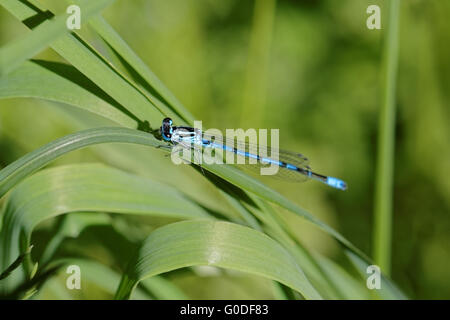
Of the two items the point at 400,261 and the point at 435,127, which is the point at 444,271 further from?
the point at 435,127

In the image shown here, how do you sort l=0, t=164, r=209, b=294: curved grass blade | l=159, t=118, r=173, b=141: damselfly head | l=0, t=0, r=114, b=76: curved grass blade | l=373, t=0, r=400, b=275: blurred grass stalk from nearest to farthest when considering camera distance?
1. l=0, t=0, r=114, b=76: curved grass blade
2. l=0, t=164, r=209, b=294: curved grass blade
3. l=159, t=118, r=173, b=141: damselfly head
4. l=373, t=0, r=400, b=275: blurred grass stalk

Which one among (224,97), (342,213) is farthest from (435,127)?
(224,97)

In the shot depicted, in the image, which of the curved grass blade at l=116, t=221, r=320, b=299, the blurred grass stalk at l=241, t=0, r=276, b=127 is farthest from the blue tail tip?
the curved grass blade at l=116, t=221, r=320, b=299

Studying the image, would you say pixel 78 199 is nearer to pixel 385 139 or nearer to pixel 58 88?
pixel 58 88

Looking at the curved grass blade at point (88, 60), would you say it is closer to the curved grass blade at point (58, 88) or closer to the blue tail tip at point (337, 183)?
the curved grass blade at point (58, 88)

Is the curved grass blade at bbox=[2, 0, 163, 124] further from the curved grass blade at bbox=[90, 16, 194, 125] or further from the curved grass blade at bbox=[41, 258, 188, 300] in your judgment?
the curved grass blade at bbox=[41, 258, 188, 300]

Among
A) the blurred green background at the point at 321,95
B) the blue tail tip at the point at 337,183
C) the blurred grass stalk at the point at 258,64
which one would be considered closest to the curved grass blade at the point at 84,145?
the blue tail tip at the point at 337,183

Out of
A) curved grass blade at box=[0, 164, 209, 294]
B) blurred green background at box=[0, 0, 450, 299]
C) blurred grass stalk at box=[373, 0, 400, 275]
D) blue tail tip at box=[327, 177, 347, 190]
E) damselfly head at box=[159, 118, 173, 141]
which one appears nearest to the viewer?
curved grass blade at box=[0, 164, 209, 294]
